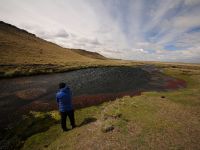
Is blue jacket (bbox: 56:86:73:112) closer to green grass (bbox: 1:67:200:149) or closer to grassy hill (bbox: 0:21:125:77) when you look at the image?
green grass (bbox: 1:67:200:149)

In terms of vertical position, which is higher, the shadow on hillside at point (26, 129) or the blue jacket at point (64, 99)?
the blue jacket at point (64, 99)

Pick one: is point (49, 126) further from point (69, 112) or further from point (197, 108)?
point (197, 108)

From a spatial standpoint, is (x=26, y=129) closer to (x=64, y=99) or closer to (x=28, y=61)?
(x=64, y=99)

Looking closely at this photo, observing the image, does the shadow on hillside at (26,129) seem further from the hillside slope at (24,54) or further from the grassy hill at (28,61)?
the hillside slope at (24,54)

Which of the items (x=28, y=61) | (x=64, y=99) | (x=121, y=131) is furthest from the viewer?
(x=28, y=61)

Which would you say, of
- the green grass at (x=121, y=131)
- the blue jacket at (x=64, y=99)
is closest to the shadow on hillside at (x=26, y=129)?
the green grass at (x=121, y=131)

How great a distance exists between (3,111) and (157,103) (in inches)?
838

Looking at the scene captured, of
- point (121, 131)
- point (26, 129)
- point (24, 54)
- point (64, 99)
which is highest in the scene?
point (24, 54)

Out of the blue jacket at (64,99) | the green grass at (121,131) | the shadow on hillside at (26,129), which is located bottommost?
the shadow on hillside at (26,129)

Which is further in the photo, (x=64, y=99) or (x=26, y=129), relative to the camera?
(x=26, y=129)

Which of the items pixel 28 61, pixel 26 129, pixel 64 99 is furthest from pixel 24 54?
pixel 64 99

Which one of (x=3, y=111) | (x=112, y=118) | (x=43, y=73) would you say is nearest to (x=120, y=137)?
(x=112, y=118)

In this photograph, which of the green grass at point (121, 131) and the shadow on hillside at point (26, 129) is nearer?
the green grass at point (121, 131)

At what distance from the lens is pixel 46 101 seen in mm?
28969
